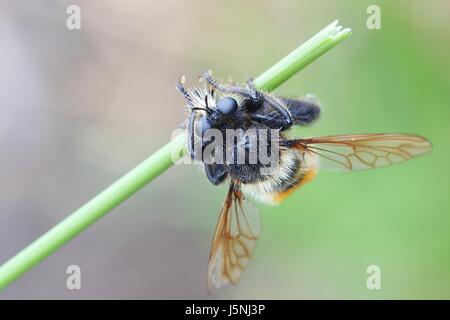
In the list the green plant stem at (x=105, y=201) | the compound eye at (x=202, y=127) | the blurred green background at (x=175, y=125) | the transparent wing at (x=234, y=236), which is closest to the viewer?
the green plant stem at (x=105, y=201)

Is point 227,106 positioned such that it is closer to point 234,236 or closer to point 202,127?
point 202,127

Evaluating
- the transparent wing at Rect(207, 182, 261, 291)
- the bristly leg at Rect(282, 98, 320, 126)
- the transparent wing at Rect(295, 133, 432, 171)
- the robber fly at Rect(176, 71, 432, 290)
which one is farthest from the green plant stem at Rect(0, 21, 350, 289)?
the bristly leg at Rect(282, 98, 320, 126)

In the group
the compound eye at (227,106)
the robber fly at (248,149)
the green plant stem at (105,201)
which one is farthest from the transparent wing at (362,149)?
the green plant stem at (105,201)

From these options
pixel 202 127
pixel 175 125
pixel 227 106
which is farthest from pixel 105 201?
pixel 175 125

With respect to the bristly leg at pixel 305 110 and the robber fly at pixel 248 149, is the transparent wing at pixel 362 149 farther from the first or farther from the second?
the bristly leg at pixel 305 110

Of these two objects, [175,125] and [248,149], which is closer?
[248,149]

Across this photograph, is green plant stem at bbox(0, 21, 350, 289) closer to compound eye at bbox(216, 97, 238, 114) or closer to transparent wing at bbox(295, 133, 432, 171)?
compound eye at bbox(216, 97, 238, 114)
